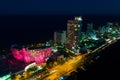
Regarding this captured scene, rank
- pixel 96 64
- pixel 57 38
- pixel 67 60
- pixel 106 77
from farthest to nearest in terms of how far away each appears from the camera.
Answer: pixel 57 38, pixel 67 60, pixel 96 64, pixel 106 77

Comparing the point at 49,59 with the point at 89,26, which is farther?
the point at 89,26

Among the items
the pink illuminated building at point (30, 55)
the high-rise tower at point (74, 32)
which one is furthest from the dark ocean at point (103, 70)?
the high-rise tower at point (74, 32)

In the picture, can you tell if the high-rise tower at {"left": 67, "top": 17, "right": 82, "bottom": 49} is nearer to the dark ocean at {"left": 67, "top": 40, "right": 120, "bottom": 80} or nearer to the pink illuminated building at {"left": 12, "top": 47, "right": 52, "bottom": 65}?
the dark ocean at {"left": 67, "top": 40, "right": 120, "bottom": 80}

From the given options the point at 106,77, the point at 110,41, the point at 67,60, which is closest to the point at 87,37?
the point at 110,41

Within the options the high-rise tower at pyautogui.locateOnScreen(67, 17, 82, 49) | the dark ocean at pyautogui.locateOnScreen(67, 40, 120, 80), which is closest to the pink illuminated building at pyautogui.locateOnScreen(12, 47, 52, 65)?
the dark ocean at pyautogui.locateOnScreen(67, 40, 120, 80)

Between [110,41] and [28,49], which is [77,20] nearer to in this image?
[110,41]

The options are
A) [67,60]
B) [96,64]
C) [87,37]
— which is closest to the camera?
[96,64]

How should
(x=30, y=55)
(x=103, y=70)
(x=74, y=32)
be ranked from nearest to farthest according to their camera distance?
1. (x=103, y=70)
2. (x=30, y=55)
3. (x=74, y=32)

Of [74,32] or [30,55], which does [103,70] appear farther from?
[74,32]

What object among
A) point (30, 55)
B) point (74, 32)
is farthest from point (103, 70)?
point (74, 32)
